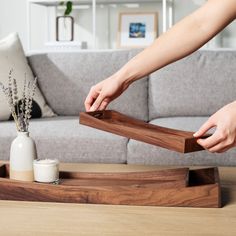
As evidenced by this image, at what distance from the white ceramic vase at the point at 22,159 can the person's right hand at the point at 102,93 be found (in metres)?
0.22

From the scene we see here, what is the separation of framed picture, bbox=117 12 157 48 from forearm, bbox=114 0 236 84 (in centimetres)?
297

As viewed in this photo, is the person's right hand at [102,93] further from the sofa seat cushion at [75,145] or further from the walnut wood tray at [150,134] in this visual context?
the sofa seat cushion at [75,145]

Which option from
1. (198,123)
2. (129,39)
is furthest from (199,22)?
(129,39)

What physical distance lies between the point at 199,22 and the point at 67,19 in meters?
3.32

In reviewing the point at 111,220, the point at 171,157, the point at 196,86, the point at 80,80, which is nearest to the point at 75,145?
the point at 171,157

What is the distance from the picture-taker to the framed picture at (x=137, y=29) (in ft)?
14.7

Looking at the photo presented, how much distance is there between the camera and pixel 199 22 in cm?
150

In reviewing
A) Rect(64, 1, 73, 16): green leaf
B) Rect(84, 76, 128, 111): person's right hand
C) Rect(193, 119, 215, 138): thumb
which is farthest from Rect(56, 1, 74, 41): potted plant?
Rect(193, 119, 215, 138): thumb

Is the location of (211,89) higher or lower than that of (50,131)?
higher

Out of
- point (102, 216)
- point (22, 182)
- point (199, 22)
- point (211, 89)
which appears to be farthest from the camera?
point (211, 89)

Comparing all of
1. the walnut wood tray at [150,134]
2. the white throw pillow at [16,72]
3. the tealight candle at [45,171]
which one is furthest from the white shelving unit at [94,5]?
the tealight candle at [45,171]

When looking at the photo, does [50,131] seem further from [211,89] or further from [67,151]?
[211,89]

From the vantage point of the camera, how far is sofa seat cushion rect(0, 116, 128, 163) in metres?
2.16

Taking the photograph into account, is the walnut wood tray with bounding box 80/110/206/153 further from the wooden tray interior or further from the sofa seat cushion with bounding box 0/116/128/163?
the sofa seat cushion with bounding box 0/116/128/163
